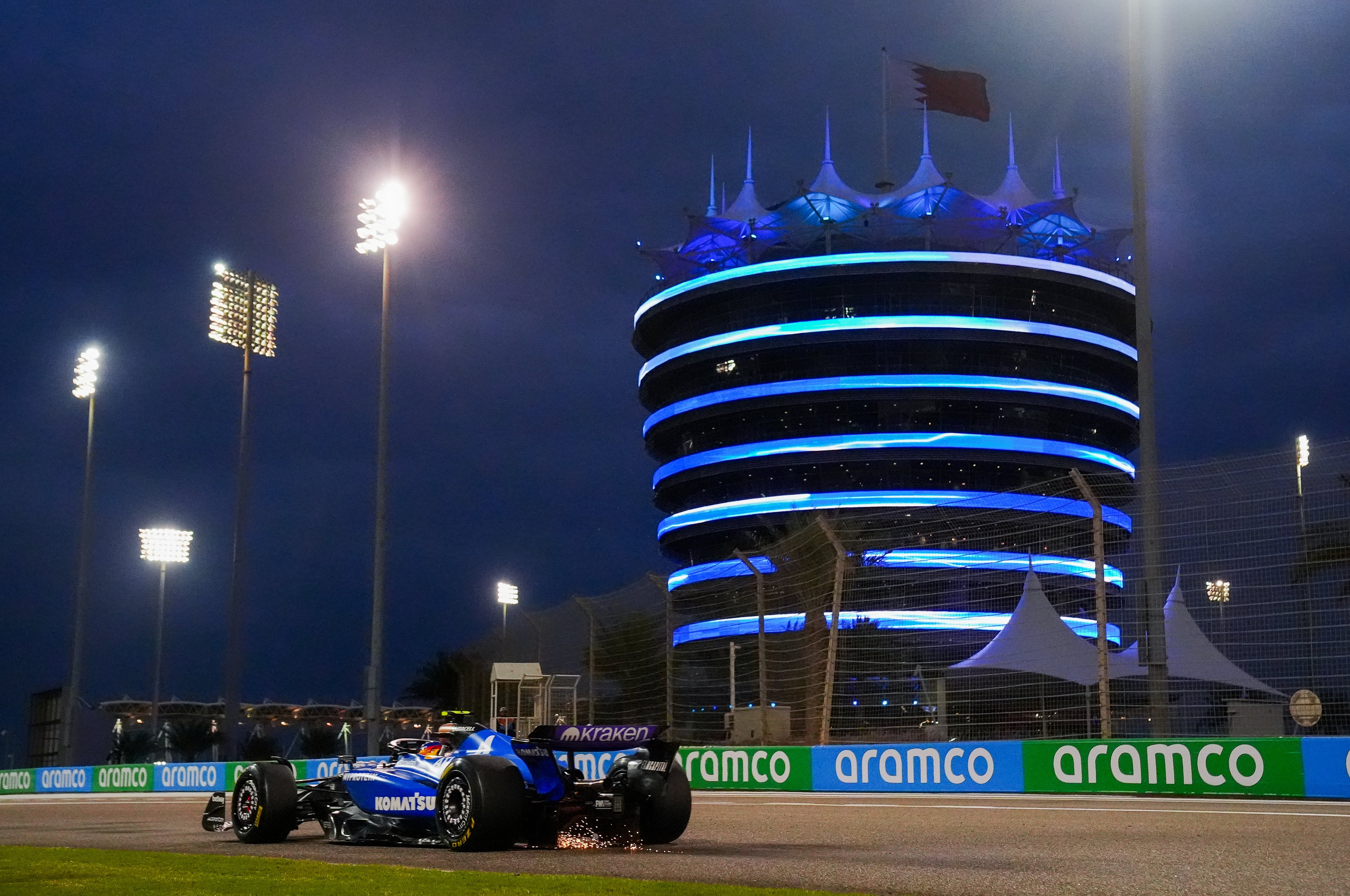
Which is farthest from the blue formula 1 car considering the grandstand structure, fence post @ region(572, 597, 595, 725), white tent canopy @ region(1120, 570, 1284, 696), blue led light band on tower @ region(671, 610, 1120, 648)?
the grandstand structure

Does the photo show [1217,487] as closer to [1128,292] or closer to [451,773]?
[451,773]

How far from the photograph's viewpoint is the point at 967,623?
247ft

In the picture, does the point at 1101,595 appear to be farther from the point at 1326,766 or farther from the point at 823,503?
the point at 823,503

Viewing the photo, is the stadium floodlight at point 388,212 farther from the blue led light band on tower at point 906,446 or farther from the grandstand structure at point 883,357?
the blue led light band on tower at point 906,446

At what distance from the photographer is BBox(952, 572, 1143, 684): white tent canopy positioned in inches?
1059

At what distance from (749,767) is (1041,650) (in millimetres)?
9853

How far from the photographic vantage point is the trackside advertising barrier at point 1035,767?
53.3ft

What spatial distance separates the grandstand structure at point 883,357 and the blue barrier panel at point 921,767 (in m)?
57.4

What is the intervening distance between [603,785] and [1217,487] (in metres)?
10.3

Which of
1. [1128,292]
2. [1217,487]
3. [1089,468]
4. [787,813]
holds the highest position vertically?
[1128,292]

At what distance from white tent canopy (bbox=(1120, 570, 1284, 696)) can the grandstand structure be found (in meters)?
51.8

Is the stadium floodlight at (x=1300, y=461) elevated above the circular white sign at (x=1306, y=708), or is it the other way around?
the stadium floodlight at (x=1300, y=461)

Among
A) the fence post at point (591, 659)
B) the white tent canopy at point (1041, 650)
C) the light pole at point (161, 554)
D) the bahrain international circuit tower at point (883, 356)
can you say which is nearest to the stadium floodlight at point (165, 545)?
the light pole at point (161, 554)

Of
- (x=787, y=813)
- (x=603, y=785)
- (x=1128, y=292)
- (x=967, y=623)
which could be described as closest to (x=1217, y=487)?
(x=787, y=813)
